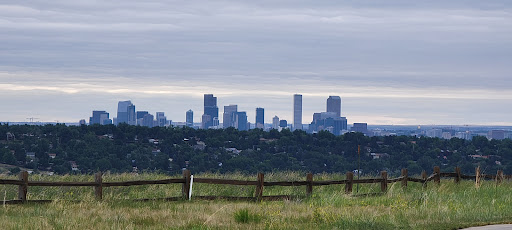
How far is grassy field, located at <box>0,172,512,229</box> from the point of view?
17781 millimetres

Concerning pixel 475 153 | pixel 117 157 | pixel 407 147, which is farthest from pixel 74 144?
A: pixel 475 153

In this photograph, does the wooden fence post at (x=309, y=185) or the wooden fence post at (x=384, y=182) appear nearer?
the wooden fence post at (x=309, y=185)

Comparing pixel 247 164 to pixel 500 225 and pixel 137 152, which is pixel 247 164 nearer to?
pixel 137 152

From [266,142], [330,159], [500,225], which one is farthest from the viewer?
[266,142]

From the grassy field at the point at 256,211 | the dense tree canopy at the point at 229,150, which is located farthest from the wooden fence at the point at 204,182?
the dense tree canopy at the point at 229,150

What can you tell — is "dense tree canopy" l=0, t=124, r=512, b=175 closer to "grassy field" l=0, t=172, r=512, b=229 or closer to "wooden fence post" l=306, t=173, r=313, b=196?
"grassy field" l=0, t=172, r=512, b=229

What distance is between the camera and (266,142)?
384ft

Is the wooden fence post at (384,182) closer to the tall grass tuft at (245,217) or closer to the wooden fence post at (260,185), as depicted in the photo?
the wooden fence post at (260,185)

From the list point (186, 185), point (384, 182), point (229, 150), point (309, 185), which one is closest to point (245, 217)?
point (186, 185)

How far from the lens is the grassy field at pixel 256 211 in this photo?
17781mm

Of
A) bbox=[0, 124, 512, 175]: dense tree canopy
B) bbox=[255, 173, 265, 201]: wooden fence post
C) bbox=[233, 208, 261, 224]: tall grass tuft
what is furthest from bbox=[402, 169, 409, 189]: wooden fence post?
bbox=[0, 124, 512, 175]: dense tree canopy

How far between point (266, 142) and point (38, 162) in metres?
40.1

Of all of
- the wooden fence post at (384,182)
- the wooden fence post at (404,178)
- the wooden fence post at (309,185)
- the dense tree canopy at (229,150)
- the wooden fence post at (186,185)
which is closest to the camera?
the wooden fence post at (186,185)

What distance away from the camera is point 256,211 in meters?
20.6
